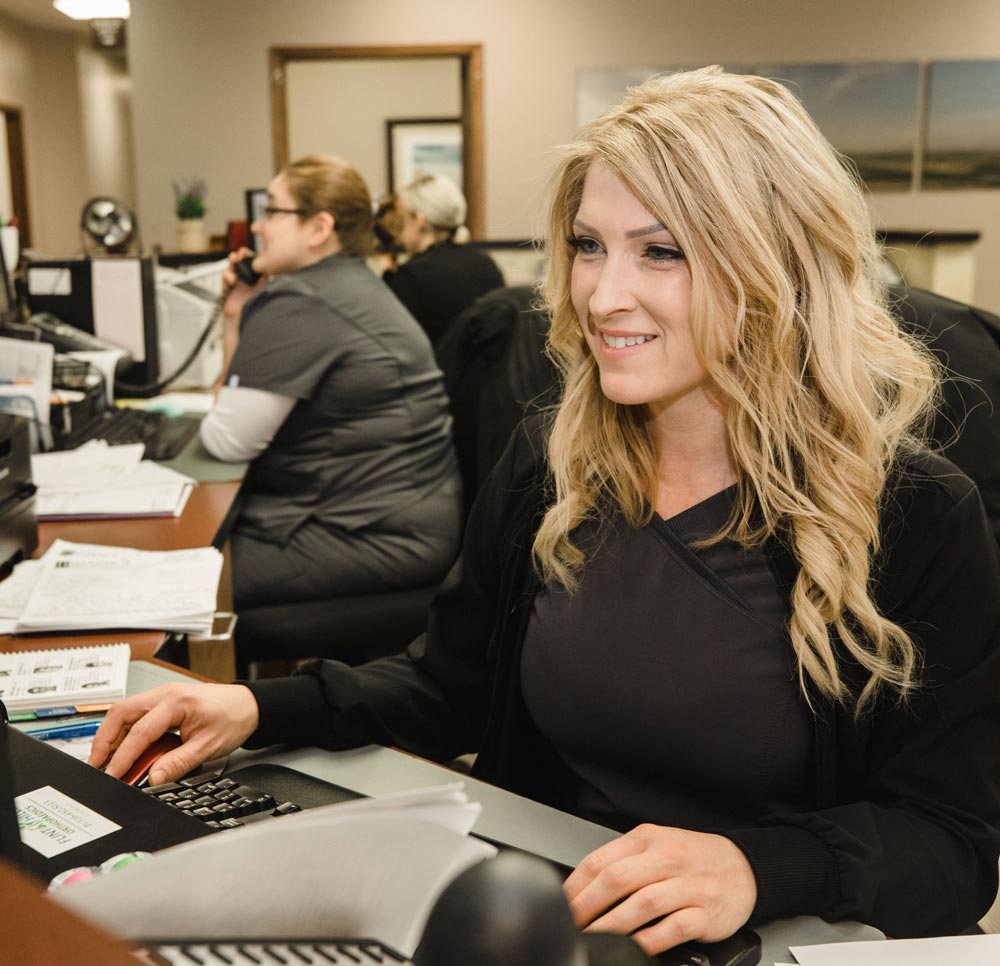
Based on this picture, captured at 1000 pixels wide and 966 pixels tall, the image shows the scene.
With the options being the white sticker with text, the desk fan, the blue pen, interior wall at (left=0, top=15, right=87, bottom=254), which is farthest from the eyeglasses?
interior wall at (left=0, top=15, right=87, bottom=254)

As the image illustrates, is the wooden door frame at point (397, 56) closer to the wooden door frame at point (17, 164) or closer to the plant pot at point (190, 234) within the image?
the plant pot at point (190, 234)

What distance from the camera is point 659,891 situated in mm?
803

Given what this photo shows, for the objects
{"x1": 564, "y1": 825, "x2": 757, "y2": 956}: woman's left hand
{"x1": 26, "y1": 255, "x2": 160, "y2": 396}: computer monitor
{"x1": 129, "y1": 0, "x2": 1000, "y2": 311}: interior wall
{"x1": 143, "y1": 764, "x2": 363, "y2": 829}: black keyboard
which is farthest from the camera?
{"x1": 129, "y1": 0, "x2": 1000, "y2": 311}: interior wall

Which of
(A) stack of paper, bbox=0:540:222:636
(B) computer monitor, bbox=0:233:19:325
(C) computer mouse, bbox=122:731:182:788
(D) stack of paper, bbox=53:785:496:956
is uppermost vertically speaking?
(B) computer monitor, bbox=0:233:19:325

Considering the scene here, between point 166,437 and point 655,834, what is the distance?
221 cm

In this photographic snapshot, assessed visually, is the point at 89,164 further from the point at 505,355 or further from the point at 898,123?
the point at 505,355

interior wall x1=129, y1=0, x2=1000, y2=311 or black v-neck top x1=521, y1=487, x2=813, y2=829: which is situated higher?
interior wall x1=129, y1=0, x2=1000, y2=311

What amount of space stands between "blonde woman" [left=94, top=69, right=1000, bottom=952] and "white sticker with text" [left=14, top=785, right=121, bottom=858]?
124mm

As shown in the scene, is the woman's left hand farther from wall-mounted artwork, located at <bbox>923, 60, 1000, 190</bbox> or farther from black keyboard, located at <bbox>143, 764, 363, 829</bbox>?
wall-mounted artwork, located at <bbox>923, 60, 1000, 190</bbox>

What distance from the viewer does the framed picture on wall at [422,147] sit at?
831 centimetres

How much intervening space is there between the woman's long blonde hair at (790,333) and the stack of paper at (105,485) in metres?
1.20

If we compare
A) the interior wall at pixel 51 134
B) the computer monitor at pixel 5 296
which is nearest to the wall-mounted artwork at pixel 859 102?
the computer monitor at pixel 5 296

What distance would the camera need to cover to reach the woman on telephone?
2.47 meters

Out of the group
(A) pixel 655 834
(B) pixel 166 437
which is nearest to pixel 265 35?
(B) pixel 166 437
